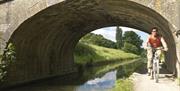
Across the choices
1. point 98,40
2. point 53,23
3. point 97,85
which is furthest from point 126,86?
point 98,40

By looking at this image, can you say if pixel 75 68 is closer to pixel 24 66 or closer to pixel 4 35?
pixel 24 66

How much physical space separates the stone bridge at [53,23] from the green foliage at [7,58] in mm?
276

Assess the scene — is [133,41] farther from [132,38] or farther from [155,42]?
[155,42]

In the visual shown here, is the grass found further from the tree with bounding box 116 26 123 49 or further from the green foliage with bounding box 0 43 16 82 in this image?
the tree with bounding box 116 26 123 49

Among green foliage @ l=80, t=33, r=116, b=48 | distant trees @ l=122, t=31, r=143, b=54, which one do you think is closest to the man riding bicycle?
green foliage @ l=80, t=33, r=116, b=48

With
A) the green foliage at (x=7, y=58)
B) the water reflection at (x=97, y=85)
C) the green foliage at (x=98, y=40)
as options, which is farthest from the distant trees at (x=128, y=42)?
the green foliage at (x=7, y=58)

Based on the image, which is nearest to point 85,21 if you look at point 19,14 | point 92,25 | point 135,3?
point 92,25

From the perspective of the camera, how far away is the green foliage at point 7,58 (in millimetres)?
14911

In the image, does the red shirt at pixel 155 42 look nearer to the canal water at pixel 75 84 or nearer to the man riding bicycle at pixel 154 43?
the man riding bicycle at pixel 154 43

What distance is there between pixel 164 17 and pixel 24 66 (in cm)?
857

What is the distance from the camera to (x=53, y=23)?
62.5ft

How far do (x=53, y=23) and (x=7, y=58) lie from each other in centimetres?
430

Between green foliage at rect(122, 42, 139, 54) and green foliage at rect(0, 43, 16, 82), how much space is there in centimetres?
8121

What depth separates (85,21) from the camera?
21422mm
